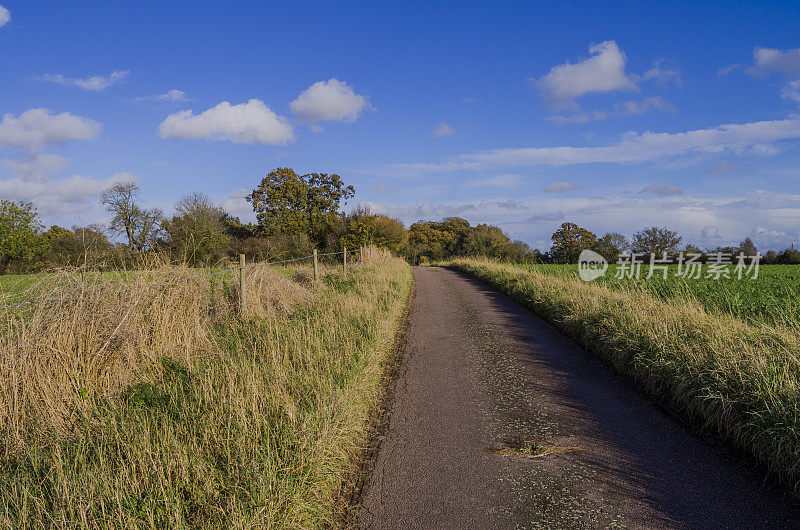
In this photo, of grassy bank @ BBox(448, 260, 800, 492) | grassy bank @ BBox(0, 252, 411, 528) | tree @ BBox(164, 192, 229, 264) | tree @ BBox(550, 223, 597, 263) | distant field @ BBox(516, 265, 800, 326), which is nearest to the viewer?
grassy bank @ BBox(0, 252, 411, 528)

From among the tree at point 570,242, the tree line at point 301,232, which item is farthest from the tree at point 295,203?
the tree at point 570,242

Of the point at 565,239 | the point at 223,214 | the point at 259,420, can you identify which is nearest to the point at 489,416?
the point at 259,420

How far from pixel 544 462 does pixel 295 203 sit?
138 ft

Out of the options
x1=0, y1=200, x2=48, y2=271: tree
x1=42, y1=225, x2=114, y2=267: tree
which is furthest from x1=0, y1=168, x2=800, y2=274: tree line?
x1=42, y1=225, x2=114, y2=267: tree

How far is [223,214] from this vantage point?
41.3 m

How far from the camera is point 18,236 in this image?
121 ft

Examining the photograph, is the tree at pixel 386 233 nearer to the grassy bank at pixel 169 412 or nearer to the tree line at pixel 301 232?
the tree line at pixel 301 232

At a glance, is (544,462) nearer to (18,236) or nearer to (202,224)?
(202,224)

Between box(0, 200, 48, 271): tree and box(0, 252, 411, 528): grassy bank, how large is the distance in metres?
43.6

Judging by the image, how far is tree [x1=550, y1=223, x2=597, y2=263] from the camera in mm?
50562

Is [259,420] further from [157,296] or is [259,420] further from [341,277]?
[341,277]

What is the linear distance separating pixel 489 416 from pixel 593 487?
140cm

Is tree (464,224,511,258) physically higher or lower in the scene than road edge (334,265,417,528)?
higher

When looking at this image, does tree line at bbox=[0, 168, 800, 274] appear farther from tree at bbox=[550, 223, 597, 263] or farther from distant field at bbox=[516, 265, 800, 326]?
distant field at bbox=[516, 265, 800, 326]
